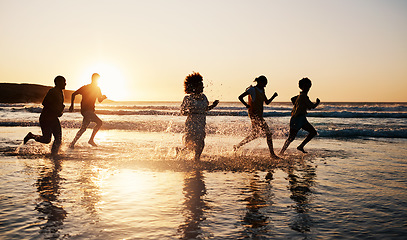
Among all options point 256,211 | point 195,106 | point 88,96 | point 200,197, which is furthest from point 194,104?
point 88,96

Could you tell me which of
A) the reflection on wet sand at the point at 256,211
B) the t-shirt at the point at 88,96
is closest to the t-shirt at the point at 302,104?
the reflection on wet sand at the point at 256,211

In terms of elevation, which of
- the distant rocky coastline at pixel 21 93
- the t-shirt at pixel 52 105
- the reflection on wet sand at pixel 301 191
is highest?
the distant rocky coastline at pixel 21 93

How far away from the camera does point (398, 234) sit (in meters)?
3.47

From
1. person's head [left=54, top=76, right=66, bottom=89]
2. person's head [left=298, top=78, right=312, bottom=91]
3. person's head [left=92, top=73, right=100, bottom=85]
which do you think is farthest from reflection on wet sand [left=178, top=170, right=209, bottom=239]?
person's head [left=92, top=73, right=100, bottom=85]

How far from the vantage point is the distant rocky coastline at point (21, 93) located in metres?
83.2

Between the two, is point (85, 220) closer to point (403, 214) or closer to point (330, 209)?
point (330, 209)

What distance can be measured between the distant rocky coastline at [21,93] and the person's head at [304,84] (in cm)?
8402

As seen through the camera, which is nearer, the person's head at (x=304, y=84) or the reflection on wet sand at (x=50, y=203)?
the reflection on wet sand at (x=50, y=203)

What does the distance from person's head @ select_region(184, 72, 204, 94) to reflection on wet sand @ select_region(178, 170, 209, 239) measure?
1.96m

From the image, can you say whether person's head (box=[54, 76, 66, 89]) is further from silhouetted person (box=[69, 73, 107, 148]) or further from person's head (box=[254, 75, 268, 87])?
person's head (box=[254, 75, 268, 87])

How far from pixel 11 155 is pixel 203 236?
7.04 meters

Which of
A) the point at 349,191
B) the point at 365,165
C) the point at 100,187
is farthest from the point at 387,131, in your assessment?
the point at 100,187

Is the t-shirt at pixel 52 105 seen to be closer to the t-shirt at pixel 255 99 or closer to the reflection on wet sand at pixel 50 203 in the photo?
the reflection on wet sand at pixel 50 203

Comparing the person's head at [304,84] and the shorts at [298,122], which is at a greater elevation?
the person's head at [304,84]
